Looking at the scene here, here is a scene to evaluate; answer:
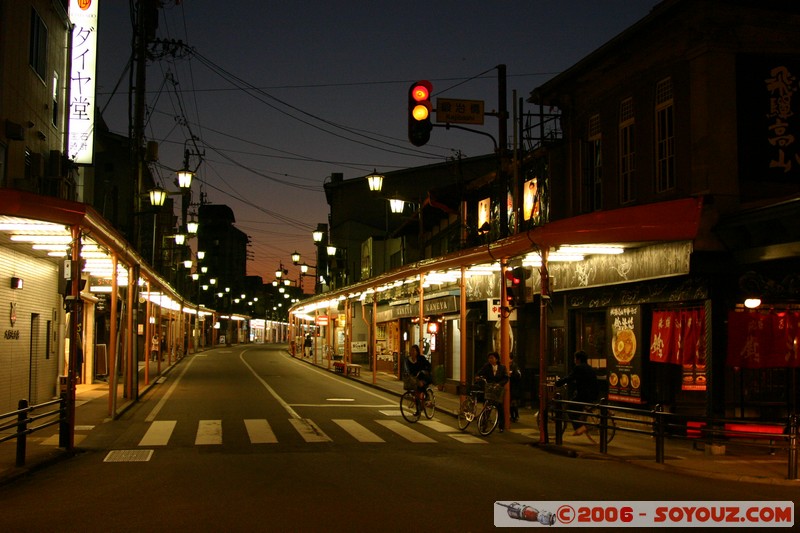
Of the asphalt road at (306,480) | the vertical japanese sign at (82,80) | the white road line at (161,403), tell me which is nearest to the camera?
the asphalt road at (306,480)

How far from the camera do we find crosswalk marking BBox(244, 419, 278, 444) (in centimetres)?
1661

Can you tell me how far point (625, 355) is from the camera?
1923 cm

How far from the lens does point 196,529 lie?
339 inches

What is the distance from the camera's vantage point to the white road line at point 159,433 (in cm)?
1639

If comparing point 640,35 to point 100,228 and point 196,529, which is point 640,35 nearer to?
point 100,228

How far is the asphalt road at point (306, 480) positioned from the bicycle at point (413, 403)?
341 millimetres

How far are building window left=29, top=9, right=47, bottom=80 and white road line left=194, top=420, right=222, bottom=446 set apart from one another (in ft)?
36.2

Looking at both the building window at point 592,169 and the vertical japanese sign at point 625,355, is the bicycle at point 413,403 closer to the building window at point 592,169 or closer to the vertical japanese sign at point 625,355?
the vertical japanese sign at point 625,355

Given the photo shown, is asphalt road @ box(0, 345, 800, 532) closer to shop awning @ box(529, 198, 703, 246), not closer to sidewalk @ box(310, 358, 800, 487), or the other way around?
sidewalk @ box(310, 358, 800, 487)

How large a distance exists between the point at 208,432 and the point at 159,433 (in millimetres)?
1084

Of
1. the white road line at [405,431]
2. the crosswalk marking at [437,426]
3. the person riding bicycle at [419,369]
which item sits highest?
the person riding bicycle at [419,369]

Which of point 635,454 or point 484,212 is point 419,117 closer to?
point 635,454

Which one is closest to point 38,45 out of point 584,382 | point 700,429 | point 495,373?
point 495,373

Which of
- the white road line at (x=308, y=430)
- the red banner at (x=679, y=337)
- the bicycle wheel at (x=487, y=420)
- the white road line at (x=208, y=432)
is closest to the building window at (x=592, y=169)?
the red banner at (x=679, y=337)
